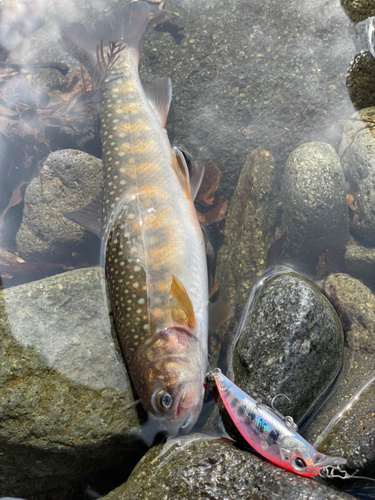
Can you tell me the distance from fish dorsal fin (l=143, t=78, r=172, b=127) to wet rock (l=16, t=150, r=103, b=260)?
1.03 m

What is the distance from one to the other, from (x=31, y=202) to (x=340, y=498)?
14.5ft

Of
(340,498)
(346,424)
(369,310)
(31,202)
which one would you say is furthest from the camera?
(31,202)

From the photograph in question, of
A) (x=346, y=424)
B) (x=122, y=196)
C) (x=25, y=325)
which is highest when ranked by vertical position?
(x=122, y=196)

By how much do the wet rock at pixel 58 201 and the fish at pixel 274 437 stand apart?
8.51 ft

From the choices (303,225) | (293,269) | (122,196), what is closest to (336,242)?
(303,225)

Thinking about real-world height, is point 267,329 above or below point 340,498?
above

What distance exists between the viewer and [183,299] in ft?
9.46

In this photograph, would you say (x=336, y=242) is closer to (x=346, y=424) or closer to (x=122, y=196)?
(x=346, y=424)

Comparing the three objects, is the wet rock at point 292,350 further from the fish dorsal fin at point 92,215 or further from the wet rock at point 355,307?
the fish dorsal fin at point 92,215


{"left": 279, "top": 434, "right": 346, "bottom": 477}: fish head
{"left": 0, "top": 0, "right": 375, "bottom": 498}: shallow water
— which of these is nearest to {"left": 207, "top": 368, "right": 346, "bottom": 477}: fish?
{"left": 279, "top": 434, "right": 346, "bottom": 477}: fish head

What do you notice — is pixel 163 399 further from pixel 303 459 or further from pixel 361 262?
pixel 361 262

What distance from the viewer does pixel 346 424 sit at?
95.8 inches

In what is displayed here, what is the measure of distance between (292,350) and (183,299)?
1.02 meters

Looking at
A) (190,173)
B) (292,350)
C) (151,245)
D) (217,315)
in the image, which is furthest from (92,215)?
(292,350)
